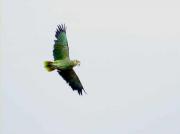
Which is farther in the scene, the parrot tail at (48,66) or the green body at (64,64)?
the green body at (64,64)

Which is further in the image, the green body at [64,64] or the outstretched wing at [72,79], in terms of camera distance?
the outstretched wing at [72,79]

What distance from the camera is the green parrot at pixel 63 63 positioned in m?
31.9

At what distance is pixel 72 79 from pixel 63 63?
99cm

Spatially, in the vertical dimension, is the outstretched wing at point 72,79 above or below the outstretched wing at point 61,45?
below

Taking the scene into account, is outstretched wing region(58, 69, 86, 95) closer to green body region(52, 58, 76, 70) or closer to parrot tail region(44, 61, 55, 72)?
green body region(52, 58, 76, 70)

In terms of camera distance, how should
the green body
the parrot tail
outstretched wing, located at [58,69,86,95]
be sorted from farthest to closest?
outstretched wing, located at [58,69,86,95] < the green body < the parrot tail

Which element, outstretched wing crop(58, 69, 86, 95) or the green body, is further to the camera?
outstretched wing crop(58, 69, 86, 95)

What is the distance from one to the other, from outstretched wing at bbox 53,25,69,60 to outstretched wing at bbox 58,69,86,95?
1.65ft

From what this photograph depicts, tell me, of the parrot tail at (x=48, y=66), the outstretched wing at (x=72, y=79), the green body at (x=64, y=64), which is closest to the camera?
the parrot tail at (x=48, y=66)

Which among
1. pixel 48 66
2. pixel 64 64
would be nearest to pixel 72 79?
pixel 64 64

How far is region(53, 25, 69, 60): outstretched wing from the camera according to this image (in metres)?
32.4

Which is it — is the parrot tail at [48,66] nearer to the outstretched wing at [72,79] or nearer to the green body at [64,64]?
the green body at [64,64]

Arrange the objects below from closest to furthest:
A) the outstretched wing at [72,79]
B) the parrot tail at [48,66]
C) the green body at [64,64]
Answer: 1. the parrot tail at [48,66]
2. the green body at [64,64]
3. the outstretched wing at [72,79]

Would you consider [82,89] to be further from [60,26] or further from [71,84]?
[60,26]
